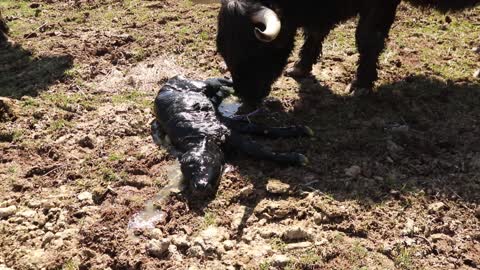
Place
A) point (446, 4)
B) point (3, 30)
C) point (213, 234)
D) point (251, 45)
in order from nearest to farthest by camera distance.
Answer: point (213, 234) < point (251, 45) < point (446, 4) < point (3, 30)

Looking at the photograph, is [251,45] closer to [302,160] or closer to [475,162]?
[302,160]

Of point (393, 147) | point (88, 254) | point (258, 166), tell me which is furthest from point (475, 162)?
point (88, 254)

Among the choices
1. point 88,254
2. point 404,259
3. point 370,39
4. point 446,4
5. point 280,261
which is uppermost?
point 446,4

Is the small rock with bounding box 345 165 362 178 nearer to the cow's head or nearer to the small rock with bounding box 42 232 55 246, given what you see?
the cow's head

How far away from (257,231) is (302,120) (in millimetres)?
1628

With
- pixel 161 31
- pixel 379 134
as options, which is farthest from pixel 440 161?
pixel 161 31

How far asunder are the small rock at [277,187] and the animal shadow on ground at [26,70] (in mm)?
3009

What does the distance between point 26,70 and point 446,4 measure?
4621mm

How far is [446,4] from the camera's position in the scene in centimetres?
540

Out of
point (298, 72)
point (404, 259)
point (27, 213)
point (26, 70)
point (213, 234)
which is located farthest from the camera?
point (26, 70)

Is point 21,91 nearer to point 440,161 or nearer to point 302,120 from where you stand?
point 302,120

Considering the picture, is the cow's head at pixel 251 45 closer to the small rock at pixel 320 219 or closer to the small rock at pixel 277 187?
the small rock at pixel 277 187

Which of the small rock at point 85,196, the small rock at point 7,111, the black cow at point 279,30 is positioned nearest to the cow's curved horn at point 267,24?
the black cow at point 279,30

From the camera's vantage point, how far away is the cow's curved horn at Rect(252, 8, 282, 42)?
164 inches
